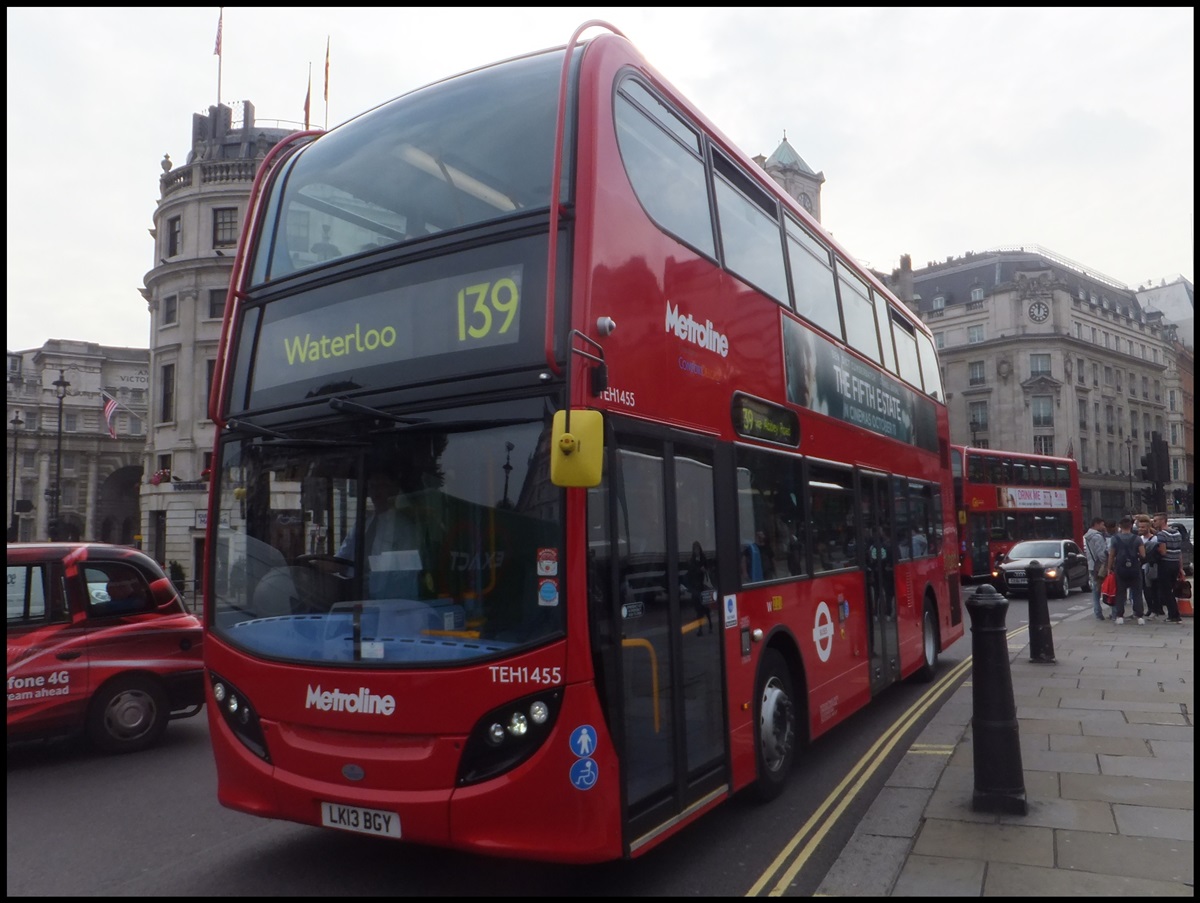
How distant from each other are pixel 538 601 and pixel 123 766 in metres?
5.15

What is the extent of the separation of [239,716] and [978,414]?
7737cm

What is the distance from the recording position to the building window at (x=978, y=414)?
74.9 metres

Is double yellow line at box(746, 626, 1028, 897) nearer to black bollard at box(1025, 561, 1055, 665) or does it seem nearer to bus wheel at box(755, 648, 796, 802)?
bus wheel at box(755, 648, 796, 802)

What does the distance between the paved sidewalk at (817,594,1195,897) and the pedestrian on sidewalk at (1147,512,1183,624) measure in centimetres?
793

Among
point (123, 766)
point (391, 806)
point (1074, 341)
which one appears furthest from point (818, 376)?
point (1074, 341)

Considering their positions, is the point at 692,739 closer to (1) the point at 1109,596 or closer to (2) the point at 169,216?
(1) the point at 1109,596

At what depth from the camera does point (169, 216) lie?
1703 inches

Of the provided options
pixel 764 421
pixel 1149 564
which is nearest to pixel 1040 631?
pixel 1149 564

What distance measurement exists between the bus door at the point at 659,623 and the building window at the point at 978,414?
75130mm

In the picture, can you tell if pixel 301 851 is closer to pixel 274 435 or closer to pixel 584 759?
pixel 584 759

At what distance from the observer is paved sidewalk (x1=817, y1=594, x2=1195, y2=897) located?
466cm

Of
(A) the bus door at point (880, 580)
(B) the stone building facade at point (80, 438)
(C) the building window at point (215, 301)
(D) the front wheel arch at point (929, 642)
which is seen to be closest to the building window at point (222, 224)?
(C) the building window at point (215, 301)

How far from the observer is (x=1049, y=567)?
80.7 feet

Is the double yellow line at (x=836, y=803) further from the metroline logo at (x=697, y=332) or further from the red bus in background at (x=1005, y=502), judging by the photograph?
the red bus in background at (x=1005, y=502)
